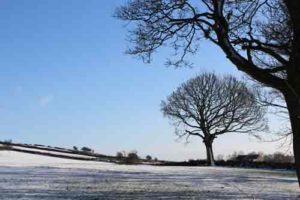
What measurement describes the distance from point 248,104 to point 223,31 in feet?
159

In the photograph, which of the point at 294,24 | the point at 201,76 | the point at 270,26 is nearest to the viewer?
the point at 294,24

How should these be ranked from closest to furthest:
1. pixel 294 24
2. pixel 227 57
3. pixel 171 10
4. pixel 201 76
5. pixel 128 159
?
pixel 294 24, pixel 227 57, pixel 171 10, pixel 128 159, pixel 201 76

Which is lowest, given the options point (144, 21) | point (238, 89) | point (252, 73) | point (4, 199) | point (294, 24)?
point (4, 199)

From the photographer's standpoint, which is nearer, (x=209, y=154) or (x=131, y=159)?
(x=131, y=159)

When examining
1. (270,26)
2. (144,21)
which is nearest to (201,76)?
(270,26)

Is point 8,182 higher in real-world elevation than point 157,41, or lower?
lower

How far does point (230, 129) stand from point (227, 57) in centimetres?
5046

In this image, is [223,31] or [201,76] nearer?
[223,31]

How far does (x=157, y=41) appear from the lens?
15.7 metres

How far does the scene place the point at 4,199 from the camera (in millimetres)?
15250

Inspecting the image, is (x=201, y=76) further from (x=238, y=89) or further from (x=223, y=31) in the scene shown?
(x=223, y=31)

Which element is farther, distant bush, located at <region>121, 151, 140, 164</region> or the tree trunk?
the tree trunk

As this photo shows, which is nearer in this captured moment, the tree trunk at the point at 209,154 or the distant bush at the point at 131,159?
the distant bush at the point at 131,159

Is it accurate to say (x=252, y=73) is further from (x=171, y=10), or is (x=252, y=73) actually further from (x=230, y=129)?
(x=230, y=129)
